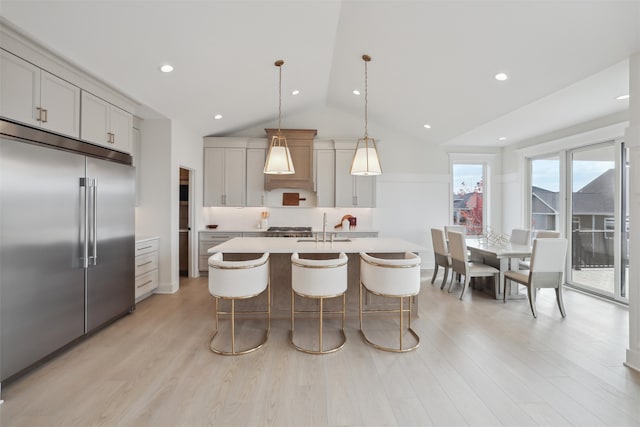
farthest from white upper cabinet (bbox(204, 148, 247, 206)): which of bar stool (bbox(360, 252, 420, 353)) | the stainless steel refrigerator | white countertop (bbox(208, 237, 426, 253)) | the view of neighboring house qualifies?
the view of neighboring house

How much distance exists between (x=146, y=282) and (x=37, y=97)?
2441mm

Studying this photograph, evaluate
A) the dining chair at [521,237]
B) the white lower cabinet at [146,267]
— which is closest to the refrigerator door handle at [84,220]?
the white lower cabinet at [146,267]

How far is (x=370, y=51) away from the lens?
366 centimetres

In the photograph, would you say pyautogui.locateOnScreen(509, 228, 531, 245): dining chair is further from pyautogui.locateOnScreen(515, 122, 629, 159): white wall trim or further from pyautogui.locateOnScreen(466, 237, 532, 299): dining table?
pyautogui.locateOnScreen(515, 122, 629, 159): white wall trim

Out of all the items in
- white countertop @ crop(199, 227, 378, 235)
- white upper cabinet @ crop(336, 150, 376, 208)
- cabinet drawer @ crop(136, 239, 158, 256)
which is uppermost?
white upper cabinet @ crop(336, 150, 376, 208)

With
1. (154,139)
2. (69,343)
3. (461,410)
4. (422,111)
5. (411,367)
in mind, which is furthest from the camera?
(422,111)

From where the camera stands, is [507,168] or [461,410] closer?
[461,410]

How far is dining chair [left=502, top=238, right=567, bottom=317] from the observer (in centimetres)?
353

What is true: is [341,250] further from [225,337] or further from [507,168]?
[507,168]

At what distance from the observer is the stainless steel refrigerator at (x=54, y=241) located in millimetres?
2084

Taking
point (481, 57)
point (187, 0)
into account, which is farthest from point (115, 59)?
point (481, 57)

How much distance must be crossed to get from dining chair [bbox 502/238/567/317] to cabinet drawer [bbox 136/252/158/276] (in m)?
4.63

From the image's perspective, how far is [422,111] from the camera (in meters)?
4.88

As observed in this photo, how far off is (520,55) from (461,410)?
3106 millimetres
